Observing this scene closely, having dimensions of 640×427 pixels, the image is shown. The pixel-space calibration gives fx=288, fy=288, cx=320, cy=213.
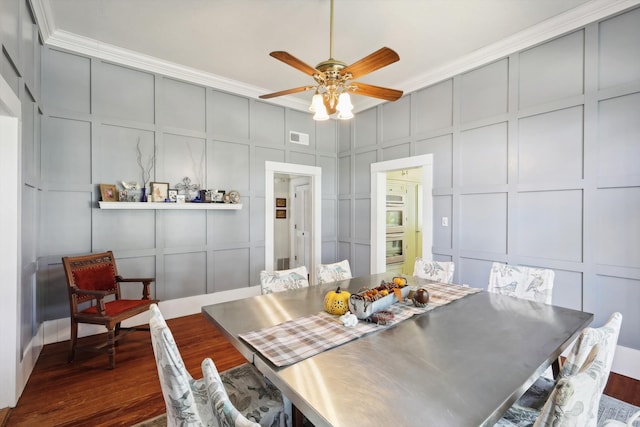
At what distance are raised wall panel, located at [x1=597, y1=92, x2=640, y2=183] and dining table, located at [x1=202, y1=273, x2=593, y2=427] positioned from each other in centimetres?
159

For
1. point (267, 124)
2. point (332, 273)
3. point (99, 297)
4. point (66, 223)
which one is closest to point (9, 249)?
point (99, 297)

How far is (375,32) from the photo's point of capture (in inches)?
115

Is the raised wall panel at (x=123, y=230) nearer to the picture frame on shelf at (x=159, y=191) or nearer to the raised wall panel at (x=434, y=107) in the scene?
the picture frame on shelf at (x=159, y=191)

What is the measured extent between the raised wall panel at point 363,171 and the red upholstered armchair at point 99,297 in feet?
10.9

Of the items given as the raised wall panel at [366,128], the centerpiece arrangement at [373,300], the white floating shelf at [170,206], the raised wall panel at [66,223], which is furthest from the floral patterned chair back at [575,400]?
the raised wall panel at [366,128]

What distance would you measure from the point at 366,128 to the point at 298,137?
1.14m

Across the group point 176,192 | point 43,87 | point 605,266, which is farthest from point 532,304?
point 43,87

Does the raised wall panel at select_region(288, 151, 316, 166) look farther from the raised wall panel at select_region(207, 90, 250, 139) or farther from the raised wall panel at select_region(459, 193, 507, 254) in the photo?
the raised wall panel at select_region(459, 193, 507, 254)

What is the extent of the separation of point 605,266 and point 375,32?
9.96 ft

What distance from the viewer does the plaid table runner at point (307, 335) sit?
1.24 m

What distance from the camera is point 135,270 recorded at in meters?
3.45

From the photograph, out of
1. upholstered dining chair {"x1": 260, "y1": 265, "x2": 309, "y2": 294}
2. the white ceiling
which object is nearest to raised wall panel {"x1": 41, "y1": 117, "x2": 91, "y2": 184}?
the white ceiling

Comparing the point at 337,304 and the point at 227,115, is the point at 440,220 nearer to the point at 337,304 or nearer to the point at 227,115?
the point at 337,304

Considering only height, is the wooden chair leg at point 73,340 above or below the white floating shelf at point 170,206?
below
